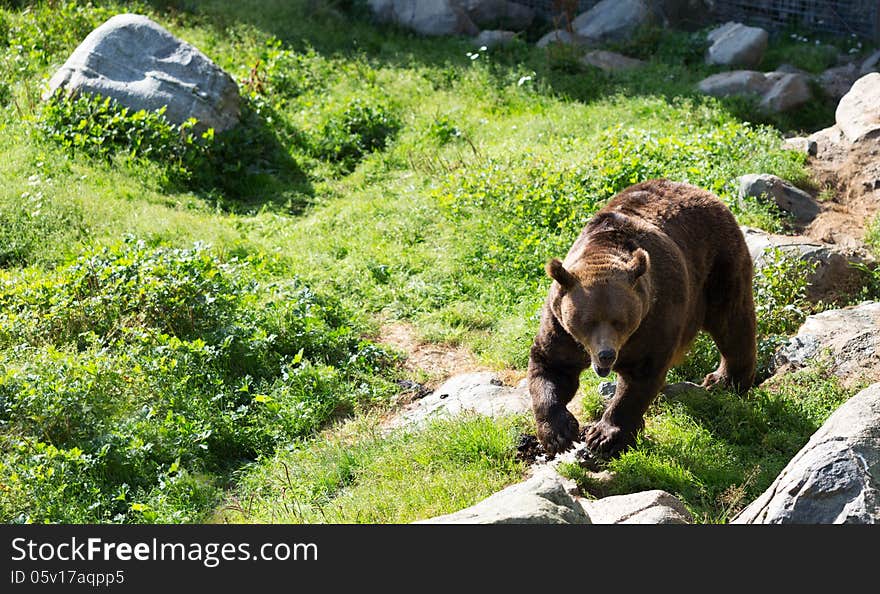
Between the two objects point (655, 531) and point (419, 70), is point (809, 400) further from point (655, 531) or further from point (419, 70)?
point (419, 70)

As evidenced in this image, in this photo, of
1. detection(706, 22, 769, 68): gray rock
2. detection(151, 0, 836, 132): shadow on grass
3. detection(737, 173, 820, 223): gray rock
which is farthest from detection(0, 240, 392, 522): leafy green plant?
detection(706, 22, 769, 68): gray rock

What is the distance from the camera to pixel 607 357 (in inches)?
228

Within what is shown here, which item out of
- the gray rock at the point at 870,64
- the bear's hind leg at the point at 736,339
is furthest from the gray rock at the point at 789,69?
the bear's hind leg at the point at 736,339

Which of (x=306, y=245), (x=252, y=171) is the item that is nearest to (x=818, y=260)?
(x=306, y=245)

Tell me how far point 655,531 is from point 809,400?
10.6 feet

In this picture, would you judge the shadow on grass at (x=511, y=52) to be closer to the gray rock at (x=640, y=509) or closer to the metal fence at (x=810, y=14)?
the metal fence at (x=810, y=14)

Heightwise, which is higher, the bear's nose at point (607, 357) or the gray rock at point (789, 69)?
the bear's nose at point (607, 357)

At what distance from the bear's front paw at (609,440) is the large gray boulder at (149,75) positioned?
7508mm

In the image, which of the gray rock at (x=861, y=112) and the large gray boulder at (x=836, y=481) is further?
the gray rock at (x=861, y=112)

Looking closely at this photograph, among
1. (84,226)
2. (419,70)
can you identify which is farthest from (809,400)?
(419,70)

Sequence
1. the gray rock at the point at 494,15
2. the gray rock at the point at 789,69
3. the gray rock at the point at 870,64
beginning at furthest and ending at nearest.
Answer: the gray rock at the point at 494,15, the gray rock at the point at 789,69, the gray rock at the point at 870,64

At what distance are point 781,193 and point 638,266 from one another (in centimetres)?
492

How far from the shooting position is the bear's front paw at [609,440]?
6.50 metres

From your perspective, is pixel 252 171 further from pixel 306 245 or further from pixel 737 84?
pixel 737 84
